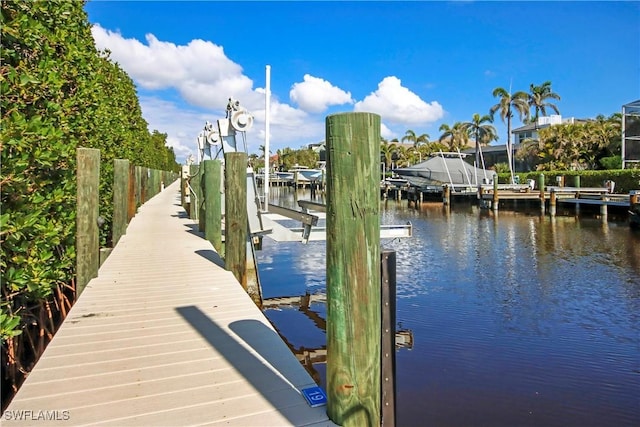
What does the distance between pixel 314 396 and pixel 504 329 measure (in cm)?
514

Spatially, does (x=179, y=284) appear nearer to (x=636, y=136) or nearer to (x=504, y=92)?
(x=636, y=136)

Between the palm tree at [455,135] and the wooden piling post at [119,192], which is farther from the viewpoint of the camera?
the palm tree at [455,135]

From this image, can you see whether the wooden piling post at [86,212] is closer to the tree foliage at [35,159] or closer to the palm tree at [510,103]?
the tree foliage at [35,159]

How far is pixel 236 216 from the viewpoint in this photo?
22.0 feet

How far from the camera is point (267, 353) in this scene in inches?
141

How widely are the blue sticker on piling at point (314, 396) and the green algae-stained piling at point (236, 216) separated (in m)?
3.67

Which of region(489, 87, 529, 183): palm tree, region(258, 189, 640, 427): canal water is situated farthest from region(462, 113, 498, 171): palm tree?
region(258, 189, 640, 427): canal water

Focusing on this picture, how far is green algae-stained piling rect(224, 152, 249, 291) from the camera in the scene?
21.4ft

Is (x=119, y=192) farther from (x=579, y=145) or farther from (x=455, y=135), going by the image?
(x=455, y=135)

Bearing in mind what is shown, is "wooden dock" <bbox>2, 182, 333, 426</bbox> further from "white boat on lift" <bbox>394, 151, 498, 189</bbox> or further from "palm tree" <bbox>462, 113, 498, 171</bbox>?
"palm tree" <bbox>462, 113, 498, 171</bbox>

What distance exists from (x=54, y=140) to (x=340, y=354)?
411 centimetres

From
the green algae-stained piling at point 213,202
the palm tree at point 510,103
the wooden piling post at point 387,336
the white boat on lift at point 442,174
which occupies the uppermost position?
the palm tree at point 510,103

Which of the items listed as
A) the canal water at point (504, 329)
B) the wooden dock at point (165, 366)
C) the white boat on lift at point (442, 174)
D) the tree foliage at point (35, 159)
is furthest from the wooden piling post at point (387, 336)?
the white boat on lift at point (442, 174)

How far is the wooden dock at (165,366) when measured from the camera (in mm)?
2678
